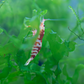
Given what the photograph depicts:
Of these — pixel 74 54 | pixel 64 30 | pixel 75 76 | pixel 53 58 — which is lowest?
pixel 74 54

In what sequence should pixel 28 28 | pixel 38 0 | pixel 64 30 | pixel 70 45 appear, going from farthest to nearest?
pixel 64 30
pixel 38 0
pixel 70 45
pixel 28 28

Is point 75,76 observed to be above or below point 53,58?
below

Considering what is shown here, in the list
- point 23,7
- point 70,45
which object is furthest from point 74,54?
point 70,45

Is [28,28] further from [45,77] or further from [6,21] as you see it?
[6,21]

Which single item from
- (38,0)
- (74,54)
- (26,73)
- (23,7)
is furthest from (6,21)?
(26,73)

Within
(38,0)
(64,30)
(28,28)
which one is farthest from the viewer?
(64,30)

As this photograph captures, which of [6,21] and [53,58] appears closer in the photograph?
[53,58]

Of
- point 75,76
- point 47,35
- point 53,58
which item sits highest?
point 47,35

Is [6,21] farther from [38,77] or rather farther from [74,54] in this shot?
[38,77]

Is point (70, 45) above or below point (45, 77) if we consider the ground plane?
above
